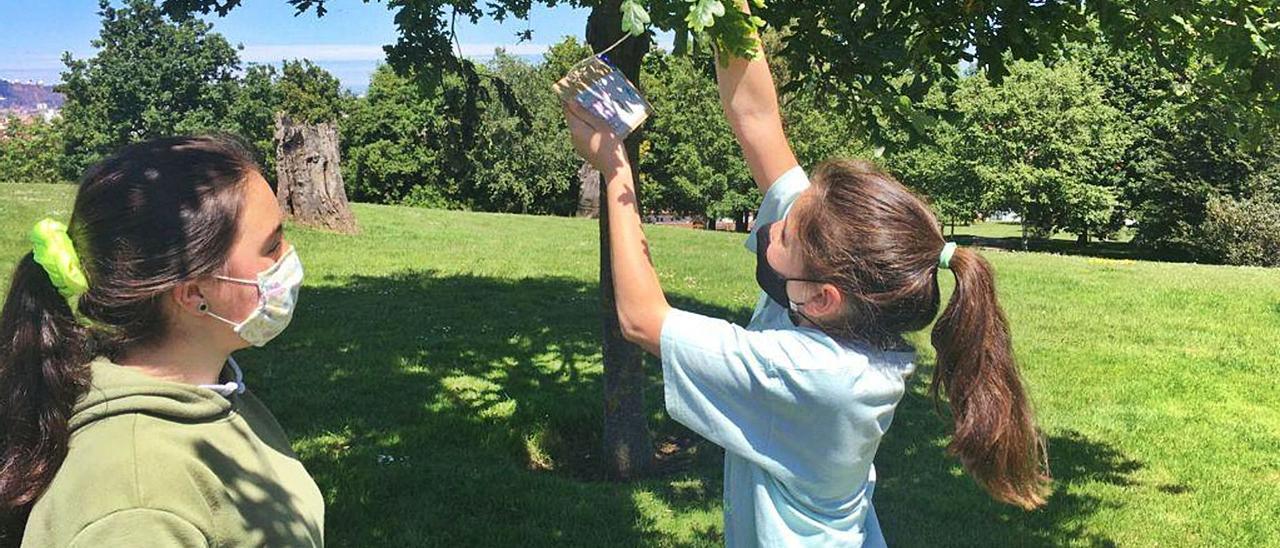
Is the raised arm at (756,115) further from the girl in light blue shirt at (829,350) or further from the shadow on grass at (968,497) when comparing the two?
the shadow on grass at (968,497)

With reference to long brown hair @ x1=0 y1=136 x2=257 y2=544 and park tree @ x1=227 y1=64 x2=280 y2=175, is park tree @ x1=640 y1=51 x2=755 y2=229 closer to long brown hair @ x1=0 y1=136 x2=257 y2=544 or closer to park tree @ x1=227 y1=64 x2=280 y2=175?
park tree @ x1=227 y1=64 x2=280 y2=175

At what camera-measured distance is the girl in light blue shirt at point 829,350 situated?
5.98 feet

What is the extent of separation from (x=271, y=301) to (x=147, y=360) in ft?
0.85

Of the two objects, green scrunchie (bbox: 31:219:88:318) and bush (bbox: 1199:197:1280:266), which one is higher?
green scrunchie (bbox: 31:219:88:318)

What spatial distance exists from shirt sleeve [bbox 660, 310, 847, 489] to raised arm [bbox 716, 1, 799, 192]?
0.60 m

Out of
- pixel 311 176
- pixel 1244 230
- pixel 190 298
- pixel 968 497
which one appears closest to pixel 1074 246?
pixel 1244 230

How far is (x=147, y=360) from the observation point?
1658mm

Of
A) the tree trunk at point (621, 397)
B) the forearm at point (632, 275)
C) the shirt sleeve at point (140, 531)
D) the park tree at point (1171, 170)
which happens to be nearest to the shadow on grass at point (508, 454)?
the tree trunk at point (621, 397)

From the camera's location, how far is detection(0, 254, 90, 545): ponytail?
1420 mm

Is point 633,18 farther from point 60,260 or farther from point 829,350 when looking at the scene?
point 60,260

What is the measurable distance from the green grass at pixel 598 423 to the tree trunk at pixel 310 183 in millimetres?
4628

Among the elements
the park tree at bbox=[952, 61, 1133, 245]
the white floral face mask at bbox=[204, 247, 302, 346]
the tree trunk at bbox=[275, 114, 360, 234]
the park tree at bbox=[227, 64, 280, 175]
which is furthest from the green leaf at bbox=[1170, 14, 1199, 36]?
the park tree at bbox=[227, 64, 280, 175]

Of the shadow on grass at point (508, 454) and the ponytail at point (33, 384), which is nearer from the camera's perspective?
the ponytail at point (33, 384)

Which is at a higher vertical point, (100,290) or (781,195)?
(781,195)
